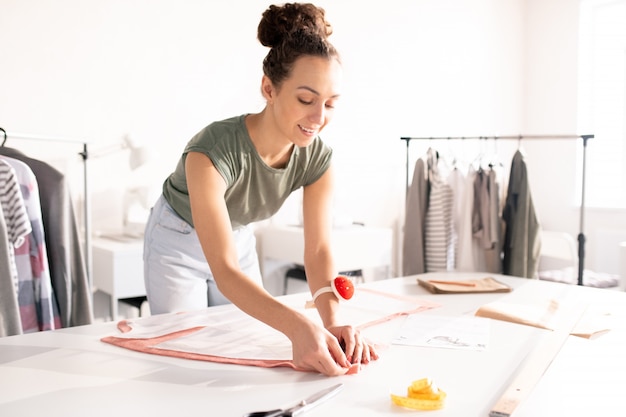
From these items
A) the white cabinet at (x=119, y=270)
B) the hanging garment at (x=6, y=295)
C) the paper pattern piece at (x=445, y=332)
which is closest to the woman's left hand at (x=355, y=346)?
the paper pattern piece at (x=445, y=332)

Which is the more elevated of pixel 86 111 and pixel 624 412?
pixel 86 111

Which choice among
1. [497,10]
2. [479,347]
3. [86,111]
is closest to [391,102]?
[497,10]

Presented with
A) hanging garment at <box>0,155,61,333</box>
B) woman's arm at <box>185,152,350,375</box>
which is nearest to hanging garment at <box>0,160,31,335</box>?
hanging garment at <box>0,155,61,333</box>

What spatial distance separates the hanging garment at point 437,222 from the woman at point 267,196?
142 cm

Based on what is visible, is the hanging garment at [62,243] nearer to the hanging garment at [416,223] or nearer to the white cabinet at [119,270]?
the white cabinet at [119,270]

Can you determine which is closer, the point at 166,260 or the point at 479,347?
the point at 479,347

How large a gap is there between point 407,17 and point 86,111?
7.98ft

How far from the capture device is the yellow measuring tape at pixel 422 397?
2.90 ft

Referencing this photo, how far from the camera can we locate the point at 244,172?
4.71 feet

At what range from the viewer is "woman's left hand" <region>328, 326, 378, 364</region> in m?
1.09

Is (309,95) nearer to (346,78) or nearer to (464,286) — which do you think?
(464,286)

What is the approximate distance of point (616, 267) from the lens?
449cm

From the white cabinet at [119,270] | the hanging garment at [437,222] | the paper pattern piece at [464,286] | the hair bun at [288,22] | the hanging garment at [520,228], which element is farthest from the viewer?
the hanging garment at [437,222]

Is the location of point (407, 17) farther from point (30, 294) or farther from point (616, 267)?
point (30, 294)
